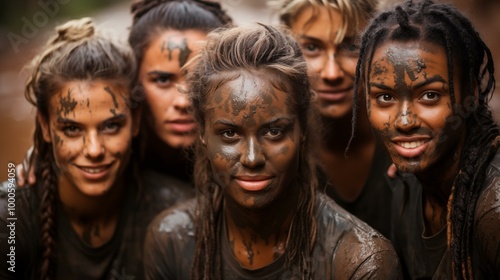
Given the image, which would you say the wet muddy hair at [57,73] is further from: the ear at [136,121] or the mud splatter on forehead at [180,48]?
the mud splatter on forehead at [180,48]

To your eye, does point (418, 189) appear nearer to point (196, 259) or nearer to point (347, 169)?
point (347, 169)

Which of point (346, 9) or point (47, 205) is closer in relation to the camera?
point (47, 205)

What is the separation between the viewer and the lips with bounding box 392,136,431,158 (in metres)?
3.43

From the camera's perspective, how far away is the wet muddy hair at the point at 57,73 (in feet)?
14.0

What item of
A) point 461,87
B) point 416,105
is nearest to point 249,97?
point 416,105

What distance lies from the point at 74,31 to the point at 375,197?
6.82ft

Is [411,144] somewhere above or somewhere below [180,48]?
below

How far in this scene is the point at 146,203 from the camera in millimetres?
4539

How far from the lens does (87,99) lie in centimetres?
419

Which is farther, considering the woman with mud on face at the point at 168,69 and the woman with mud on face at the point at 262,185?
the woman with mud on face at the point at 168,69

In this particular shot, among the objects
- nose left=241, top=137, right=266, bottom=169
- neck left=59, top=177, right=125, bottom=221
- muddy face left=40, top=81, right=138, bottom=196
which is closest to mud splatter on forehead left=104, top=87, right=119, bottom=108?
muddy face left=40, top=81, right=138, bottom=196

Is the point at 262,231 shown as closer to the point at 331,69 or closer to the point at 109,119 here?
the point at 109,119

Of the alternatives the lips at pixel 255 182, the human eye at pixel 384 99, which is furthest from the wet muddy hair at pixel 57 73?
the human eye at pixel 384 99

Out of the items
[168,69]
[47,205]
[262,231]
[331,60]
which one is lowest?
[47,205]
